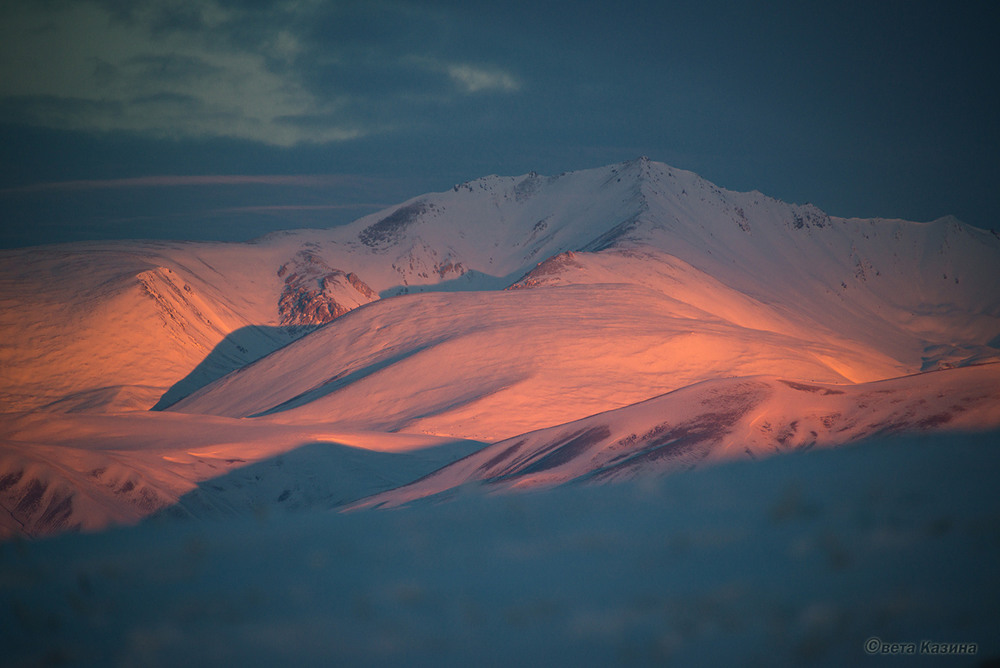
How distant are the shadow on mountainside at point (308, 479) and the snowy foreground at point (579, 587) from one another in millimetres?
16044

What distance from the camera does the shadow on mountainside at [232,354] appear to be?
244ft

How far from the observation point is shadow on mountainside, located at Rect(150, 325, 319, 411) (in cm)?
7438

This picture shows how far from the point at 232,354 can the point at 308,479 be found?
73522 mm

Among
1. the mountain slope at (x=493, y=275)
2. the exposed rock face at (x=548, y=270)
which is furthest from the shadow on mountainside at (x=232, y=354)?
the exposed rock face at (x=548, y=270)

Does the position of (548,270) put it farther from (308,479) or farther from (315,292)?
(315,292)

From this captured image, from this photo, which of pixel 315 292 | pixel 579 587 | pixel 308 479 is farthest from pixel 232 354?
pixel 579 587

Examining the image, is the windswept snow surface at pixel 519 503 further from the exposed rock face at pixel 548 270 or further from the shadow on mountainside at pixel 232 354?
the shadow on mountainside at pixel 232 354

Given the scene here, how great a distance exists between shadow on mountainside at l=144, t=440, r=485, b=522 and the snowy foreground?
52.6 feet

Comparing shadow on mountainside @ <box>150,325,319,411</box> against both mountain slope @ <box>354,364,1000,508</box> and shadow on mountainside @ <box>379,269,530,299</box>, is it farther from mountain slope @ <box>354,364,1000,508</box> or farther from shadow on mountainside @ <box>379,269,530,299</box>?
mountain slope @ <box>354,364,1000,508</box>

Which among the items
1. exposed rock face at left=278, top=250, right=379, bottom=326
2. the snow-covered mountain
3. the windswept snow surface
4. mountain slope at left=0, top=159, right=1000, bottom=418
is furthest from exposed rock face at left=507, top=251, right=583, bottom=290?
exposed rock face at left=278, top=250, right=379, bottom=326

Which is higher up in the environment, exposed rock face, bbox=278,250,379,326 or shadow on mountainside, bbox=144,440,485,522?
exposed rock face, bbox=278,250,379,326

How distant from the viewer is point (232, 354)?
93.6 metres

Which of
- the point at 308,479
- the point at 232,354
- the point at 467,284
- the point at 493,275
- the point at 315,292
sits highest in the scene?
the point at 493,275

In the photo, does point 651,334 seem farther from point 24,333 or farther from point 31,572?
point 24,333
